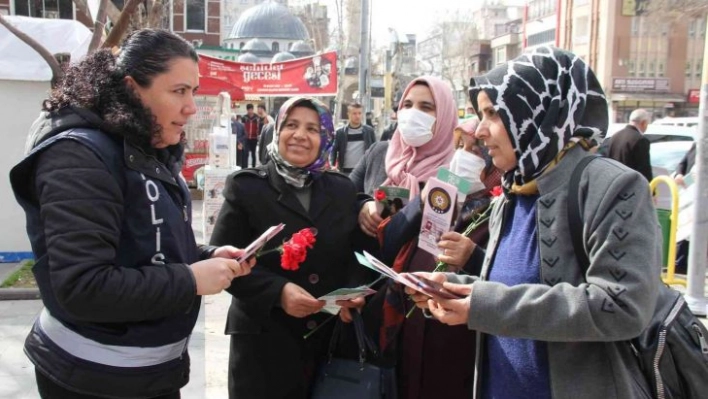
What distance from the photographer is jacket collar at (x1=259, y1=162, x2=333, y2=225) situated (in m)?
2.82

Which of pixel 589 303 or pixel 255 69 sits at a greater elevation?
pixel 255 69

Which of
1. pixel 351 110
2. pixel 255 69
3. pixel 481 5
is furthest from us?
pixel 481 5

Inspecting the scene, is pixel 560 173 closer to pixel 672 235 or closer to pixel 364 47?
pixel 672 235

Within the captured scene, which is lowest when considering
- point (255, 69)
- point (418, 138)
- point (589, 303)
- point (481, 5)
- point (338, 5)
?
point (589, 303)

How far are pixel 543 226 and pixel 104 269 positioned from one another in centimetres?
122

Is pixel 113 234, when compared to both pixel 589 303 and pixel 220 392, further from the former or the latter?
pixel 220 392

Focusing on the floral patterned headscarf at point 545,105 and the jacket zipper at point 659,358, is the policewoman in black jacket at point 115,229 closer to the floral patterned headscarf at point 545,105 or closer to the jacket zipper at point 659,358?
the floral patterned headscarf at point 545,105

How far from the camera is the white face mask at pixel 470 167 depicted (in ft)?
9.15

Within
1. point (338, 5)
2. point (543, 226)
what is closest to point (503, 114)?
point (543, 226)

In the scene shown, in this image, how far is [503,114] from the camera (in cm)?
191

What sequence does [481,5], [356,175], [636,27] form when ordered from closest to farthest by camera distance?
[356,175] → [636,27] → [481,5]

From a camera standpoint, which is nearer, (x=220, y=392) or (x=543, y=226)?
(x=543, y=226)

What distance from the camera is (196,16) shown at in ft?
153

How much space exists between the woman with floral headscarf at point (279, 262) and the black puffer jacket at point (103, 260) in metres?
0.72
